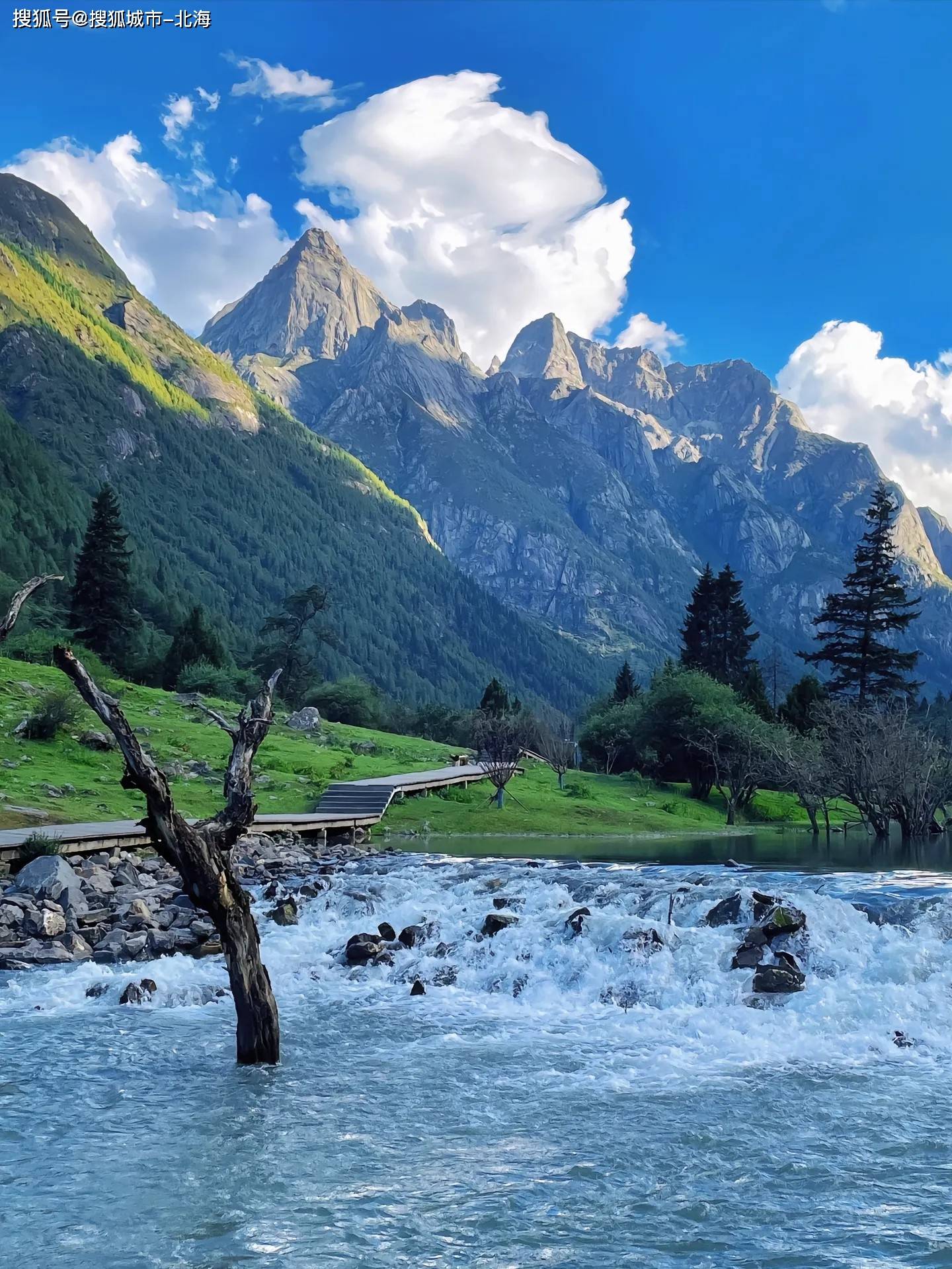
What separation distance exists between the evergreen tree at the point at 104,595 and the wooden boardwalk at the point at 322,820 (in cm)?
3208

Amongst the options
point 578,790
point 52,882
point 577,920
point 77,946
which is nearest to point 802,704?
point 578,790

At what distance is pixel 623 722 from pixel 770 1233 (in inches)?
2393

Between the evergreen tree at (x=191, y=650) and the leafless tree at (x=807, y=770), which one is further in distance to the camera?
the evergreen tree at (x=191, y=650)

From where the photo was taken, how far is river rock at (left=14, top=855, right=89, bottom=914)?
22.3 metres

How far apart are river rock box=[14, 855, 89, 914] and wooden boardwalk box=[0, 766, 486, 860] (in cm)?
206

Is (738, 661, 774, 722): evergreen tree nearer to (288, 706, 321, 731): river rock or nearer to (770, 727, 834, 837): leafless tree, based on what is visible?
(770, 727, 834, 837): leafless tree

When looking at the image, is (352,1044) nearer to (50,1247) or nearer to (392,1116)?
(392,1116)

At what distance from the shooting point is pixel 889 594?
7244 cm

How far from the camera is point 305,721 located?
6219 centimetres

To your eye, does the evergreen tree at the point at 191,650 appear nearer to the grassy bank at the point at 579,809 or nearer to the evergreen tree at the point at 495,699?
the evergreen tree at the point at 495,699

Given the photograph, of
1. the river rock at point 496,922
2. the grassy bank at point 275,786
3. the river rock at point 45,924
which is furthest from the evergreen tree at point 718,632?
the river rock at point 45,924

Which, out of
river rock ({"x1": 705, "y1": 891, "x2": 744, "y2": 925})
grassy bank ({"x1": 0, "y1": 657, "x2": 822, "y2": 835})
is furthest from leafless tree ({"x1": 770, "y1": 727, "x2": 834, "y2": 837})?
river rock ({"x1": 705, "y1": 891, "x2": 744, "y2": 925})

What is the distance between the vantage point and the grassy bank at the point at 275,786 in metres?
36.2

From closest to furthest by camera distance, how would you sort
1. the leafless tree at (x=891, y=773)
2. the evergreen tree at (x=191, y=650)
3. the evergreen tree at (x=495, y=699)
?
the leafless tree at (x=891, y=773), the evergreen tree at (x=191, y=650), the evergreen tree at (x=495, y=699)
